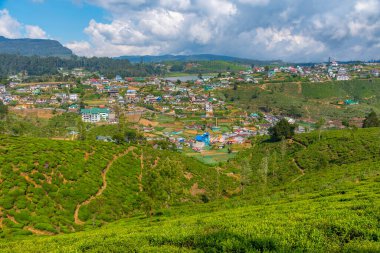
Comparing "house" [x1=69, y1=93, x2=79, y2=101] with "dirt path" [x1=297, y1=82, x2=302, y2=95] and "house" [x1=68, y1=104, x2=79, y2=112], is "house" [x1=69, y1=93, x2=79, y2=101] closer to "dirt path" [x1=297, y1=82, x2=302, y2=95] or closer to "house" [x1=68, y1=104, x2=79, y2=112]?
"house" [x1=68, y1=104, x2=79, y2=112]

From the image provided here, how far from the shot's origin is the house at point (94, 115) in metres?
105

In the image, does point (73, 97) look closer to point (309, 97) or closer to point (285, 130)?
point (309, 97)

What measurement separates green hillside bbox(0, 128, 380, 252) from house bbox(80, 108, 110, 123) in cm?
6571

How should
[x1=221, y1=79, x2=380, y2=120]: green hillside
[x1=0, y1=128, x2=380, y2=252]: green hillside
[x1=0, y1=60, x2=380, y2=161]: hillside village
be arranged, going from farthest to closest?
[x1=221, y1=79, x2=380, y2=120]: green hillside, [x1=0, y1=60, x2=380, y2=161]: hillside village, [x1=0, y1=128, x2=380, y2=252]: green hillside

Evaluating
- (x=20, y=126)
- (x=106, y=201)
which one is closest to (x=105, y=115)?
(x=20, y=126)

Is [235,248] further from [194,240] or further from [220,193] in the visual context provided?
[220,193]

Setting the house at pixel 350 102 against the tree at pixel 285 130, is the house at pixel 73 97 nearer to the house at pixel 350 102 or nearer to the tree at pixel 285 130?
the tree at pixel 285 130

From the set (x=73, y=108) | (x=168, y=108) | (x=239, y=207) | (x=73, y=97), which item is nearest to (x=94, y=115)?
(x=73, y=108)

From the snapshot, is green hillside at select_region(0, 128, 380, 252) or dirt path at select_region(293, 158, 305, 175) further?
dirt path at select_region(293, 158, 305, 175)

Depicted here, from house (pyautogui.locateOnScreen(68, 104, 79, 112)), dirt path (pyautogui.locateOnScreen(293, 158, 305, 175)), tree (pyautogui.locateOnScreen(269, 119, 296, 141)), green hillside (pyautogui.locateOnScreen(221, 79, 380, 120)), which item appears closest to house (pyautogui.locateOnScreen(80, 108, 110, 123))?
house (pyautogui.locateOnScreen(68, 104, 79, 112))

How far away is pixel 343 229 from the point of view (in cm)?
893

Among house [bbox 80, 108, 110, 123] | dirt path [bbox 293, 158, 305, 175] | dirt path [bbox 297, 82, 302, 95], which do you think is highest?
dirt path [bbox 297, 82, 302, 95]

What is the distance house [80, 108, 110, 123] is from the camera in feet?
343

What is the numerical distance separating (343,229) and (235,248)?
11.0 ft
